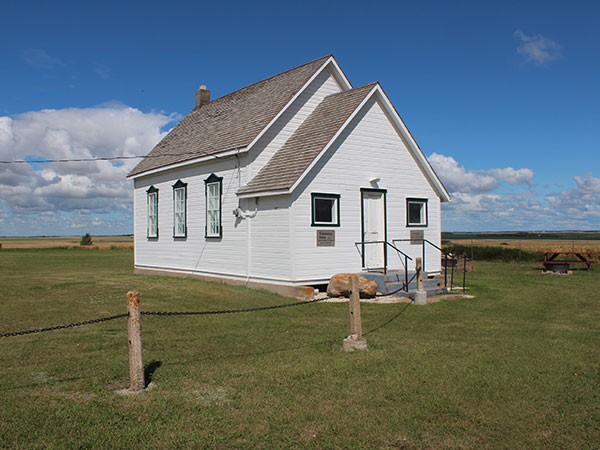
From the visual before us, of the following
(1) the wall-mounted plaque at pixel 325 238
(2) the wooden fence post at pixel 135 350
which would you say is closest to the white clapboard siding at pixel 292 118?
(1) the wall-mounted plaque at pixel 325 238

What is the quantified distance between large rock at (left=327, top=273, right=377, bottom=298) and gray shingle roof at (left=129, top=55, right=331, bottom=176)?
16.6 feet

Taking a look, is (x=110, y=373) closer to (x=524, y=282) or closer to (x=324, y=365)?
(x=324, y=365)

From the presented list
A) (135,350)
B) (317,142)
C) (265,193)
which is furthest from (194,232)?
(135,350)

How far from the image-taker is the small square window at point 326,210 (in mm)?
15766

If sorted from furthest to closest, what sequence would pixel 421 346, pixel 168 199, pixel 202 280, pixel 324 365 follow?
pixel 168 199
pixel 202 280
pixel 421 346
pixel 324 365

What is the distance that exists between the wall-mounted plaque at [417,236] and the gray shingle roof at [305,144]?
15.8 ft

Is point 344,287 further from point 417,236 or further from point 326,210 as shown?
point 417,236

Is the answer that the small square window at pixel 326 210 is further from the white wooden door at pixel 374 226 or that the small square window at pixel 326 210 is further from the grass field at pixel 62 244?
the grass field at pixel 62 244

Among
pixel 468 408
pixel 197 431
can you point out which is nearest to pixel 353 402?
pixel 468 408

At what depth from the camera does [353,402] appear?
6.37 metres

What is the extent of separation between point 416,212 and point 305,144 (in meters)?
4.95

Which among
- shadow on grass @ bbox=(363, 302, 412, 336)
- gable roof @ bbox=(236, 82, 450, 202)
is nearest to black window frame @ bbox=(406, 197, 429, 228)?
gable roof @ bbox=(236, 82, 450, 202)

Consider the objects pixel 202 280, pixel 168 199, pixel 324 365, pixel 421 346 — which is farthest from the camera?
pixel 168 199

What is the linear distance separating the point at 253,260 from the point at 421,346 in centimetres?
831
